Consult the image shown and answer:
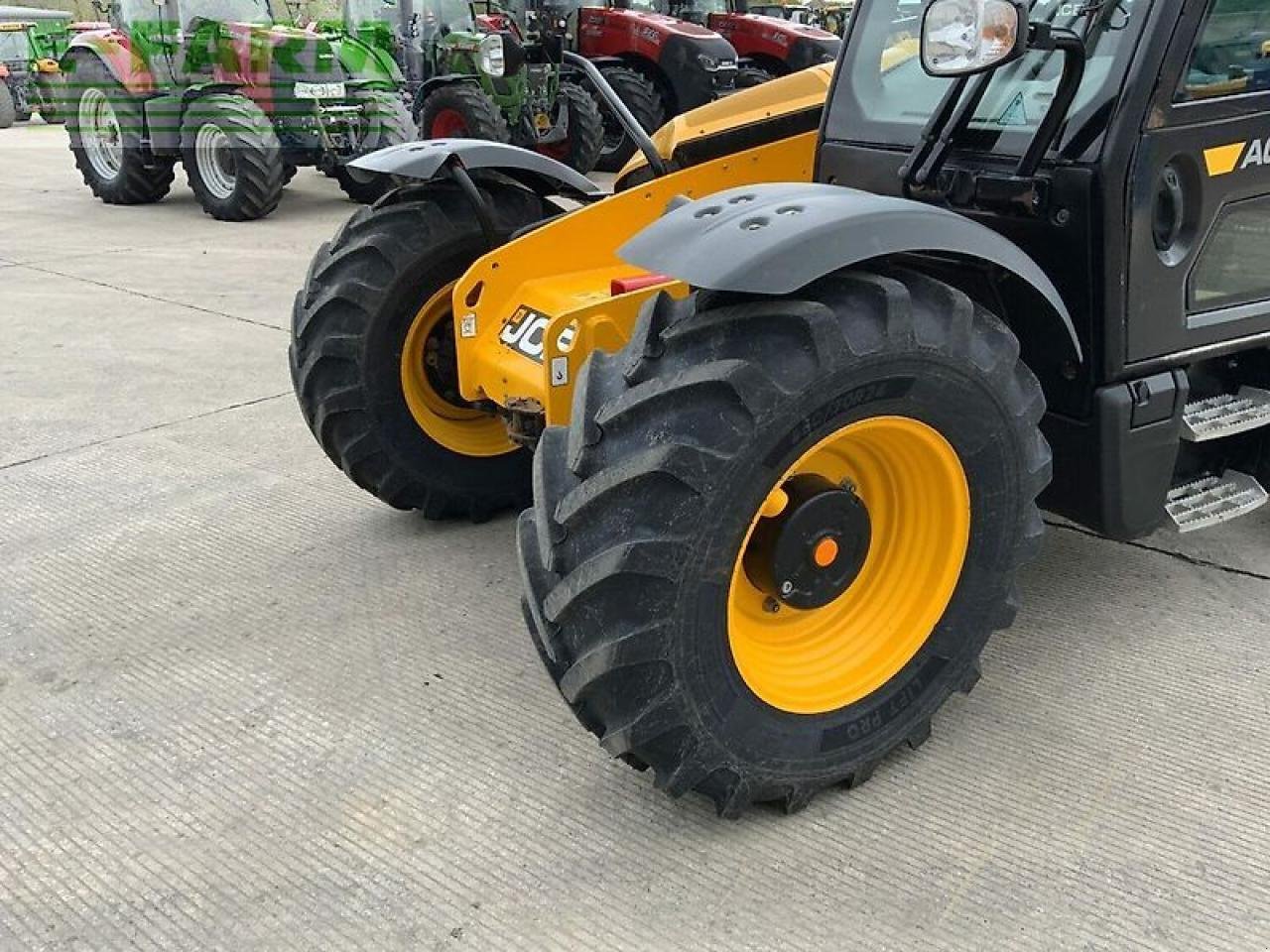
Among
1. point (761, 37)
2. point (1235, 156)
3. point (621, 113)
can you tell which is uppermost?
point (761, 37)

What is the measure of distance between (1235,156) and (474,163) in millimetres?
2019

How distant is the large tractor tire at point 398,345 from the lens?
3.39 metres

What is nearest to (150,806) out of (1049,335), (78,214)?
(1049,335)

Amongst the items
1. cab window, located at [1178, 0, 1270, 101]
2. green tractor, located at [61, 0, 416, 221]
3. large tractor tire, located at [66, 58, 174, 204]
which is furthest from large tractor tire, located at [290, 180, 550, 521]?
large tractor tire, located at [66, 58, 174, 204]

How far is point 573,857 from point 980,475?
3.63 ft

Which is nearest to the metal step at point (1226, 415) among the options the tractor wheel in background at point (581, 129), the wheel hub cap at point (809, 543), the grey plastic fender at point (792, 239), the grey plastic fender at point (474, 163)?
the grey plastic fender at point (792, 239)

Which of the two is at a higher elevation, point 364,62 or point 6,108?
point 364,62

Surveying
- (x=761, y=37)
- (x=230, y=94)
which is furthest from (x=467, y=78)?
(x=761, y=37)

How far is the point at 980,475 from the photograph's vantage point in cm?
235

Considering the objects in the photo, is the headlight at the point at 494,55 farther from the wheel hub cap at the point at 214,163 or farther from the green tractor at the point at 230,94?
the wheel hub cap at the point at 214,163

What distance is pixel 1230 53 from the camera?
2.56m

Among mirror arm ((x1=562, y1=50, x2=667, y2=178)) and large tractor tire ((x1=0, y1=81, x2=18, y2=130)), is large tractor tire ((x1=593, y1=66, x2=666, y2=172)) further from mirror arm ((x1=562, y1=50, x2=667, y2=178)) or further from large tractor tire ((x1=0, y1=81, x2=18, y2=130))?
large tractor tire ((x1=0, y1=81, x2=18, y2=130))

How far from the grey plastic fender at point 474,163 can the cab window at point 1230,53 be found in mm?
1758

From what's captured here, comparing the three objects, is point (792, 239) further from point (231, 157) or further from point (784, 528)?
point (231, 157)
